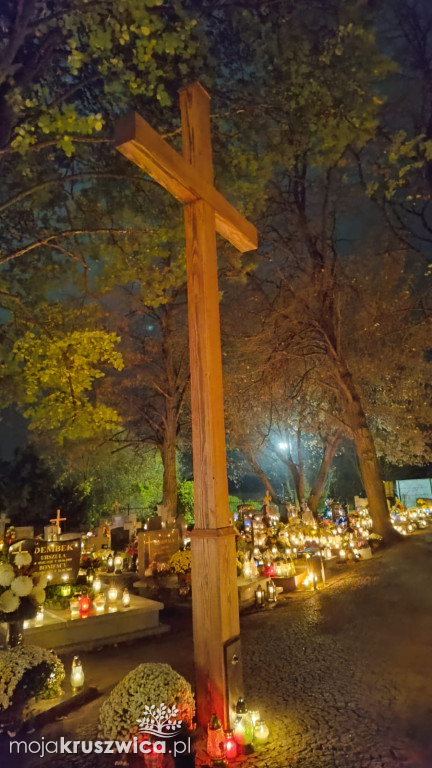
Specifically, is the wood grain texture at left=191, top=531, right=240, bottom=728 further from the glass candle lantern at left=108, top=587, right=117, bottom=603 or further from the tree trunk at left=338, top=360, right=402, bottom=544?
the tree trunk at left=338, top=360, right=402, bottom=544

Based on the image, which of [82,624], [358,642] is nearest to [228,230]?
[358,642]

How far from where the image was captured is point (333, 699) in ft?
14.8

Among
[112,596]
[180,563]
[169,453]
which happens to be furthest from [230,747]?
[169,453]

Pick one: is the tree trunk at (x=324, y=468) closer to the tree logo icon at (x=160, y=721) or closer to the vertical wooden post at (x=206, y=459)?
the vertical wooden post at (x=206, y=459)

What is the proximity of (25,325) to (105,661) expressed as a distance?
6.88 metres

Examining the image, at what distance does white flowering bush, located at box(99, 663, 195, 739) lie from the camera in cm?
354

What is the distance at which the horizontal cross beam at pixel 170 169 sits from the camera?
3.63m

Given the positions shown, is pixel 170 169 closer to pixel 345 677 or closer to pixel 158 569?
pixel 345 677

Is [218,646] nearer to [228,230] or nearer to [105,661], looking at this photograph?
[105,661]

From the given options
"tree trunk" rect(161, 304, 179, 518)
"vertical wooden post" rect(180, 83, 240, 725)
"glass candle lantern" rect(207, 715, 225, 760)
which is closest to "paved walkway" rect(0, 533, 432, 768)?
"glass candle lantern" rect(207, 715, 225, 760)

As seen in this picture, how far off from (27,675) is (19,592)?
39.6 inches

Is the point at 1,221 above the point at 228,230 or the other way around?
above

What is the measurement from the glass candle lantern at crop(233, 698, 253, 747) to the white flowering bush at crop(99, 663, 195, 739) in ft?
1.11

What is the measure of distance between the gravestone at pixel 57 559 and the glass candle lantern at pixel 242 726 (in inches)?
216
